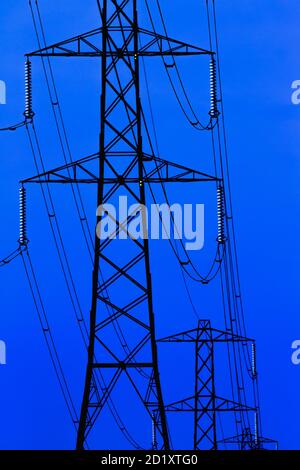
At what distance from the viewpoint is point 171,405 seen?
6356 centimetres
